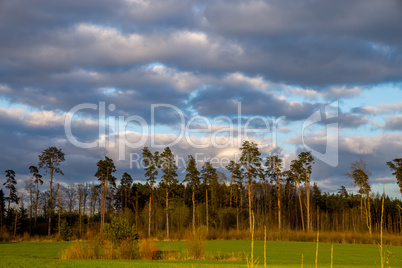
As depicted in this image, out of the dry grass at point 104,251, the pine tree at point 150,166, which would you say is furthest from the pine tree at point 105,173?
the dry grass at point 104,251

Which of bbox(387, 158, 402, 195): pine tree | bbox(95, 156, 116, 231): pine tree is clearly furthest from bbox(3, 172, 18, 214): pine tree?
bbox(387, 158, 402, 195): pine tree

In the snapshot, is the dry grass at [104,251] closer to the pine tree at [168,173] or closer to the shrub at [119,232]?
the shrub at [119,232]

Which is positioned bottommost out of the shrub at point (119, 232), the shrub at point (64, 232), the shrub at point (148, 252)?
the shrub at point (64, 232)

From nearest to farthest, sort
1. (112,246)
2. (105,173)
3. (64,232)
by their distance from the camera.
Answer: (112,246)
(64,232)
(105,173)

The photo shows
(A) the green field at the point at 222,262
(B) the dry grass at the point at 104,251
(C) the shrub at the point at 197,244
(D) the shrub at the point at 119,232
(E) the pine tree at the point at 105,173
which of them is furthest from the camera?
(E) the pine tree at the point at 105,173

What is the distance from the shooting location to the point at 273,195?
10131 centimetres

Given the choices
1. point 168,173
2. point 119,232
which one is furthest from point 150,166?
point 119,232

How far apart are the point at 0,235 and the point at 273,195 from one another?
64894 mm

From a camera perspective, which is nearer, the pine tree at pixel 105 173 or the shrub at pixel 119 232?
the shrub at pixel 119 232

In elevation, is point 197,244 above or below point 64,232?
above

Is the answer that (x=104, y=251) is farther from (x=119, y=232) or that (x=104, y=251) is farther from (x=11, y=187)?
(x=11, y=187)

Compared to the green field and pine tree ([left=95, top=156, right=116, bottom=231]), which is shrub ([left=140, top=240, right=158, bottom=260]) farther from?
pine tree ([left=95, top=156, right=116, bottom=231])

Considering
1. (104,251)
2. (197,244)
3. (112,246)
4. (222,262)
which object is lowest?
(222,262)

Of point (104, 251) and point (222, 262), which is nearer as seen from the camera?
point (222, 262)
